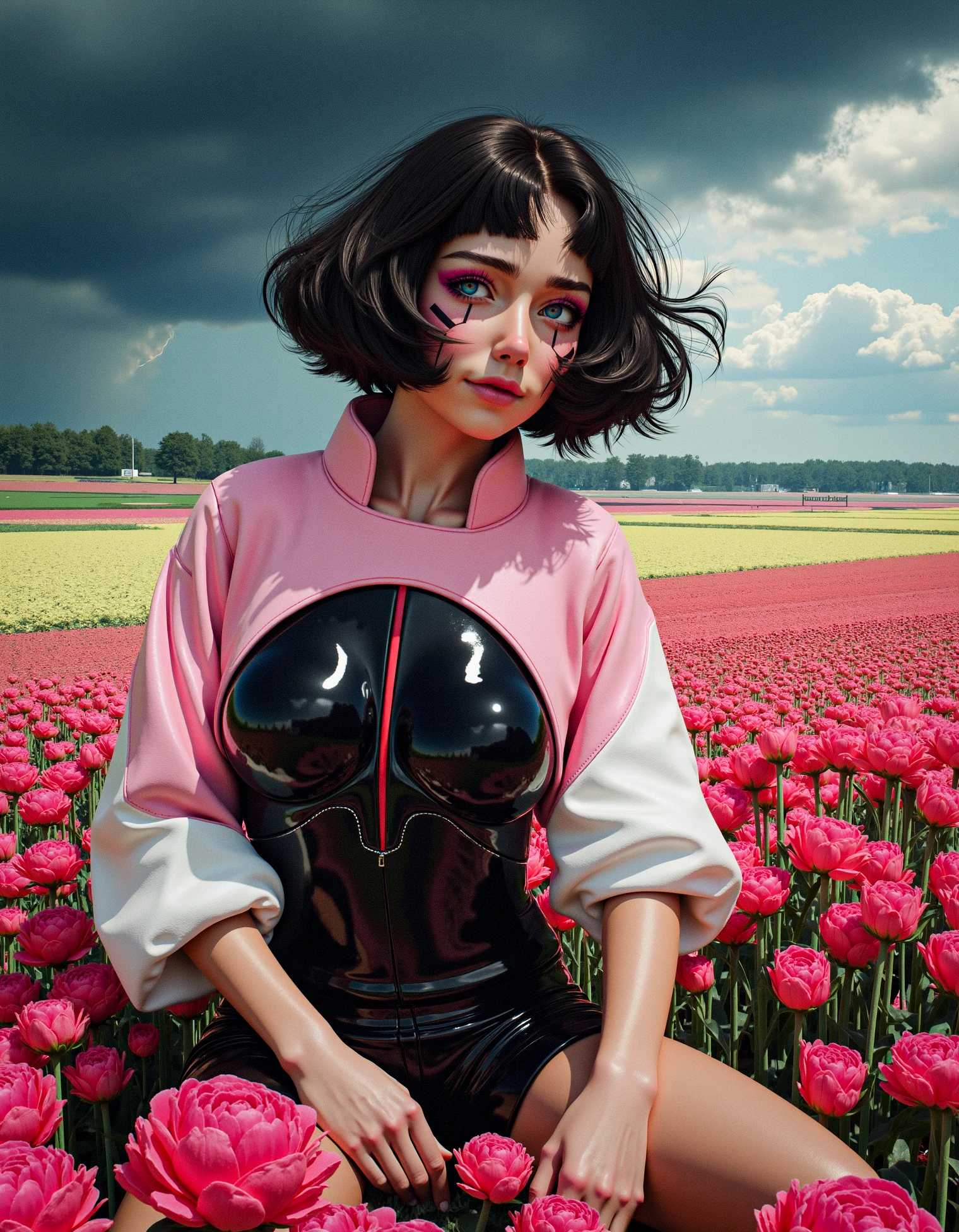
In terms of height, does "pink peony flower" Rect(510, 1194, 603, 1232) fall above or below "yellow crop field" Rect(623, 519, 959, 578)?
below

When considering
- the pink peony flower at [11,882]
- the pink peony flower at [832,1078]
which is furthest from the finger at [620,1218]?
the pink peony flower at [11,882]

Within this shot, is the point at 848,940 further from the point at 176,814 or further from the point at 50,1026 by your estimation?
the point at 50,1026

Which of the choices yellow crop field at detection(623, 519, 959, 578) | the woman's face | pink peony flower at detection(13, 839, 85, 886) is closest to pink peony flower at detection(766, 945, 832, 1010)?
the woman's face

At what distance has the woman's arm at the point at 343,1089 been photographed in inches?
52.3

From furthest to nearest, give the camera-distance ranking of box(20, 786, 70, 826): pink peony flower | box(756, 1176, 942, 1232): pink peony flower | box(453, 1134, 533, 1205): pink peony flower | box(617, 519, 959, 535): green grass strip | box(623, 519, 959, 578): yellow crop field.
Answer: box(617, 519, 959, 535): green grass strip, box(623, 519, 959, 578): yellow crop field, box(20, 786, 70, 826): pink peony flower, box(453, 1134, 533, 1205): pink peony flower, box(756, 1176, 942, 1232): pink peony flower

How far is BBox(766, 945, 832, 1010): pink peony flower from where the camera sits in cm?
155

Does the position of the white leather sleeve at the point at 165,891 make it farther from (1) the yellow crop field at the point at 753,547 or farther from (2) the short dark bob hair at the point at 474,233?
(1) the yellow crop field at the point at 753,547

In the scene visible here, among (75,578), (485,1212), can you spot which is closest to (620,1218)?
(485,1212)

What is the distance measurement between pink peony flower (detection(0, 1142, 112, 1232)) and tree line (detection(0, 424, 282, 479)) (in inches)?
→ 989

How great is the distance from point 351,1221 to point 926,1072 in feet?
2.67

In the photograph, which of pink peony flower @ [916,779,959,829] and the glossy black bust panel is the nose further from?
pink peony flower @ [916,779,959,829]

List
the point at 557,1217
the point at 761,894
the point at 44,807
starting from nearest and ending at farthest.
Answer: the point at 557,1217
the point at 761,894
the point at 44,807

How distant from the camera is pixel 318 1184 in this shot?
32.0 inches

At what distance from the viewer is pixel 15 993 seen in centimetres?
163
